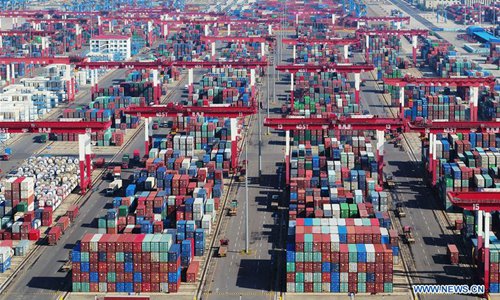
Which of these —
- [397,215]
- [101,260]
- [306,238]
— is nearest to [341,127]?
[397,215]

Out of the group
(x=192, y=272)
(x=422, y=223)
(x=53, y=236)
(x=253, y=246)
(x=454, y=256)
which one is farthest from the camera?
(x=422, y=223)

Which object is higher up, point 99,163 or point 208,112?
point 208,112

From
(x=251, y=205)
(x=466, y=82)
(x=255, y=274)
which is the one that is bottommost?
(x=255, y=274)

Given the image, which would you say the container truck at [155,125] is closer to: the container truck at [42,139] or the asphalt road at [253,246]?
the container truck at [42,139]

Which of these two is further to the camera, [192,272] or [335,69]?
[335,69]

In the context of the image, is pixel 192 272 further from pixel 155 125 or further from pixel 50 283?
pixel 155 125

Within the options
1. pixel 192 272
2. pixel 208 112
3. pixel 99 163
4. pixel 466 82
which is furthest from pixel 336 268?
pixel 466 82

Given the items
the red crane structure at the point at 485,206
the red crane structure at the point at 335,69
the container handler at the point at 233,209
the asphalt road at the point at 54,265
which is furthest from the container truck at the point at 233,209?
the red crane structure at the point at 335,69
